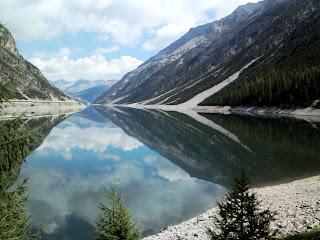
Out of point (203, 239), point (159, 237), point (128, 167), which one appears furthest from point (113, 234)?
point (128, 167)

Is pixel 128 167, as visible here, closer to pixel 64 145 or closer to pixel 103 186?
pixel 103 186

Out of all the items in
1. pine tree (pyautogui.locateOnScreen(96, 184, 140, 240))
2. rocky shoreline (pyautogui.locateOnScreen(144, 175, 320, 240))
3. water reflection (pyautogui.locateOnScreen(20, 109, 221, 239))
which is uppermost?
Result: pine tree (pyautogui.locateOnScreen(96, 184, 140, 240))

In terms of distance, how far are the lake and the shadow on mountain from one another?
13cm

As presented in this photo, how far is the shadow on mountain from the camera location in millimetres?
54969

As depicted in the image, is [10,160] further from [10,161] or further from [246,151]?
[246,151]

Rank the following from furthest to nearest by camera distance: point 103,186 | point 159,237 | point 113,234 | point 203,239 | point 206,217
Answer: point 103,186
point 206,217
point 159,237
point 203,239
point 113,234

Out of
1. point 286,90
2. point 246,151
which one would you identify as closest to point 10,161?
point 246,151

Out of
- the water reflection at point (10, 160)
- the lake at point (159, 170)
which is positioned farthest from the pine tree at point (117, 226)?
the water reflection at point (10, 160)

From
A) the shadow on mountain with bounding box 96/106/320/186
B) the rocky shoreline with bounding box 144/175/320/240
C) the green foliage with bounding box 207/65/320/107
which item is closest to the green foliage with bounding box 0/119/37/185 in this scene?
the rocky shoreline with bounding box 144/175/320/240

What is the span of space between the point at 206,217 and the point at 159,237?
18.1ft

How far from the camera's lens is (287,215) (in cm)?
2872

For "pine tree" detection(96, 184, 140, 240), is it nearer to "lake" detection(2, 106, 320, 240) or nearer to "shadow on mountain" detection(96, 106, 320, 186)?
"lake" detection(2, 106, 320, 240)

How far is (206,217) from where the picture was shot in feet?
115

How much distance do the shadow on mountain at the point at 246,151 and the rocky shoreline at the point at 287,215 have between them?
11054 mm
